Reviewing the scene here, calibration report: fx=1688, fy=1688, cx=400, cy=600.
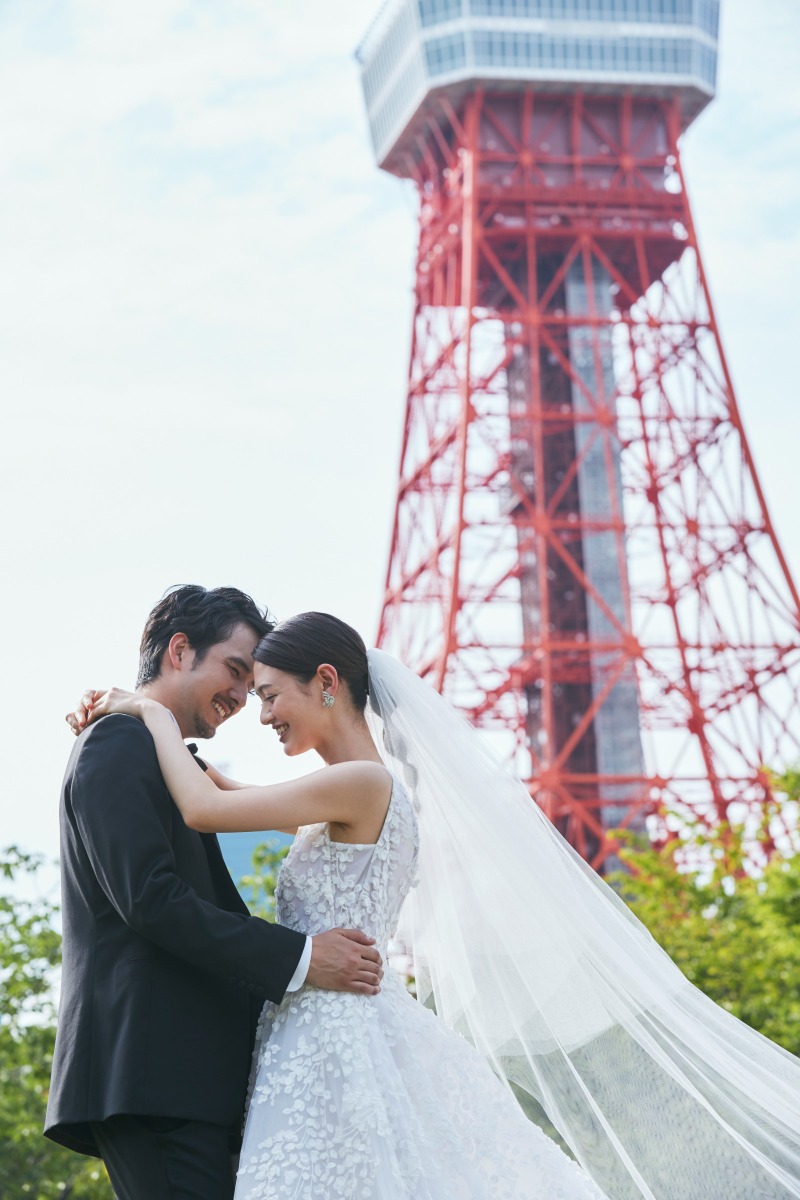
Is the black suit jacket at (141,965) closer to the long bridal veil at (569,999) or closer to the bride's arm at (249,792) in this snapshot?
the bride's arm at (249,792)

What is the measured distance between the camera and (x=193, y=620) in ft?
13.3

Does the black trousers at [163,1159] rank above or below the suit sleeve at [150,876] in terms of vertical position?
below

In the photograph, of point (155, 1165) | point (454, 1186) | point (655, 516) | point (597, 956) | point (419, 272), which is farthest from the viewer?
point (419, 272)

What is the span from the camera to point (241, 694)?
4125 millimetres

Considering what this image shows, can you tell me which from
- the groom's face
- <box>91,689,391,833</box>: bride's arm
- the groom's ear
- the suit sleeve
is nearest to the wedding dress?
<box>91,689,391,833</box>: bride's arm

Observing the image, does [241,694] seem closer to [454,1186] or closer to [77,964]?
[77,964]

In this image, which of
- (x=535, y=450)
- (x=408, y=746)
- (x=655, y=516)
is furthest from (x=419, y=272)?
(x=408, y=746)

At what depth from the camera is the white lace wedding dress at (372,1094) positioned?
11.9 feet

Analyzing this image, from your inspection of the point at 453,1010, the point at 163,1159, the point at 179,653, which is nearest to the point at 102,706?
the point at 179,653

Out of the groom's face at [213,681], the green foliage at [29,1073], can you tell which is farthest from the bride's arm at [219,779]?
the green foliage at [29,1073]

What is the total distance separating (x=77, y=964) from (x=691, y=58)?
105ft

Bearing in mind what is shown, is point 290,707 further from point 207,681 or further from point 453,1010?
point 453,1010

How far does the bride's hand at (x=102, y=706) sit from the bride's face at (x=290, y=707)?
0.30m

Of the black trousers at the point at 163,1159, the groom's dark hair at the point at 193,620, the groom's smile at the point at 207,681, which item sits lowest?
the black trousers at the point at 163,1159
